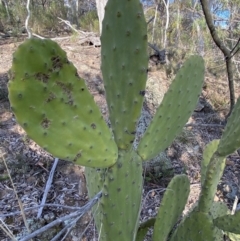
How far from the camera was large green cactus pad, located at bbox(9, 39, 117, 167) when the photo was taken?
69 cm

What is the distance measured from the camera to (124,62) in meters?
0.85

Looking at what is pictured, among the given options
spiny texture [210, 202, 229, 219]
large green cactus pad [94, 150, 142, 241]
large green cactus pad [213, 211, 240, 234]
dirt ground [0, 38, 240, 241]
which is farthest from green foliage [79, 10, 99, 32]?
large green cactus pad [94, 150, 142, 241]

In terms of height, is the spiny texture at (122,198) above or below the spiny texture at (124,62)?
below

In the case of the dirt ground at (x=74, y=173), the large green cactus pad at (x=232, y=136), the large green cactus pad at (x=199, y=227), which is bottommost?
the dirt ground at (x=74, y=173)

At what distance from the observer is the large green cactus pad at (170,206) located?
50.5 inches

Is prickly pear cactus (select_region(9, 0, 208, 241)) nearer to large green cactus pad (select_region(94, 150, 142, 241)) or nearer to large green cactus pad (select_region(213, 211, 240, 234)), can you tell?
large green cactus pad (select_region(94, 150, 142, 241))

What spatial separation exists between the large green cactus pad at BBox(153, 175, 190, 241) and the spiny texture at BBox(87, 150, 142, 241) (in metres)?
0.32

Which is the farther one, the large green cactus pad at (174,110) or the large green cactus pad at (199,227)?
the large green cactus pad at (199,227)

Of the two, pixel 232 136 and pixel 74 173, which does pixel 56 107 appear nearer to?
pixel 232 136

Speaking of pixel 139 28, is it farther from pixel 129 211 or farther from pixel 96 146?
pixel 129 211

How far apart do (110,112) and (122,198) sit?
11.0 inches

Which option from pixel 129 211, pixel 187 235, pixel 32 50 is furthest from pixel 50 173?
pixel 32 50

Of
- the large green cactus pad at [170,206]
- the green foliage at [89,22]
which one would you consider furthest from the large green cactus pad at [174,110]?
the green foliage at [89,22]

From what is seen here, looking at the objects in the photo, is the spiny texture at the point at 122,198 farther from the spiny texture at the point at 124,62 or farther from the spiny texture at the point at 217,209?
the spiny texture at the point at 217,209
